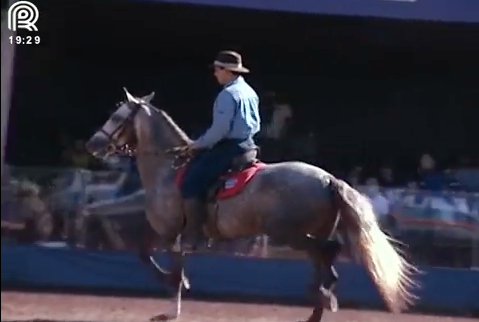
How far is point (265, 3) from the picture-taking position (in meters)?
16.3

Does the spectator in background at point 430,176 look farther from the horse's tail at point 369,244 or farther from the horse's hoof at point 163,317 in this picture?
the horse's hoof at point 163,317

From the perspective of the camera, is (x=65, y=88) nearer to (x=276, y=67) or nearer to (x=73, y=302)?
(x=276, y=67)

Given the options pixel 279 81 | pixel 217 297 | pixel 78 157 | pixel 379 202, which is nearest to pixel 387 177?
pixel 379 202

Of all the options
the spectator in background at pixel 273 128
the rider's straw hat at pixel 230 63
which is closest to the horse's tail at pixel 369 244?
the rider's straw hat at pixel 230 63

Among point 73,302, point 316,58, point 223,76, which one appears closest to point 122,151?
point 223,76

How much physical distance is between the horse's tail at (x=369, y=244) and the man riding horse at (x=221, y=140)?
0.97m

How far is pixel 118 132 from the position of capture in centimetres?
1128

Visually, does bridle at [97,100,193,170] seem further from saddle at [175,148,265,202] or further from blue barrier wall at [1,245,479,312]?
blue barrier wall at [1,245,479,312]

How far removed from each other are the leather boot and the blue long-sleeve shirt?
530 millimetres

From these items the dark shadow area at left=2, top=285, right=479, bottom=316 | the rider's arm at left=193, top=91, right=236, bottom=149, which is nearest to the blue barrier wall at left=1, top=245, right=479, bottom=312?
the dark shadow area at left=2, top=285, right=479, bottom=316

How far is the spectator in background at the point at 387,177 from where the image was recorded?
17453mm

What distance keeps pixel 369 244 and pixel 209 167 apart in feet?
5.32

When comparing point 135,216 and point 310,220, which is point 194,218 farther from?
point 135,216

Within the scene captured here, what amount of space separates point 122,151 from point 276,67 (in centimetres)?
998
